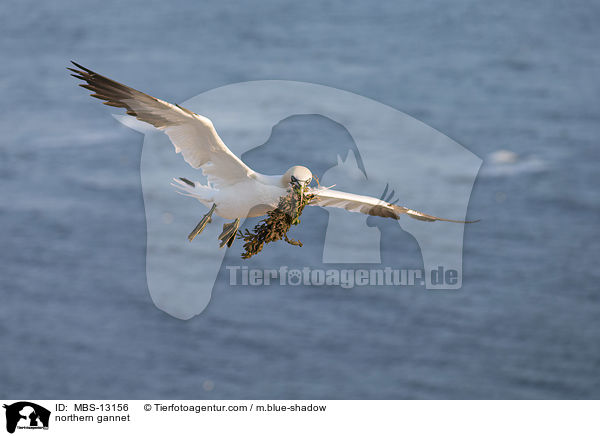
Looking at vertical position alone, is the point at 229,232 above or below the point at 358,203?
below

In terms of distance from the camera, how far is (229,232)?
4.28 meters

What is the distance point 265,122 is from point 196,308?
3.32 m

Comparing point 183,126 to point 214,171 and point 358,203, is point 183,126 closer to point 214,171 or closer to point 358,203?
point 214,171

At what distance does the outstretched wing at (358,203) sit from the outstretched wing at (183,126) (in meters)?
0.51

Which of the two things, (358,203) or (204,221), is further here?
(358,203)

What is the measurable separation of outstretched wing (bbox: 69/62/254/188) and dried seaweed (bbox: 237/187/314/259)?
0.39m

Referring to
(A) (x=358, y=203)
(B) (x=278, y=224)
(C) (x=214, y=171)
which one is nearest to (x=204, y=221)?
(C) (x=214, y=171)

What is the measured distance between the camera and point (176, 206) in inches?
421

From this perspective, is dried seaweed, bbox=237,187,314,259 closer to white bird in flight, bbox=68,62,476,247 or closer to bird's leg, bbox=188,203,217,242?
white bird in flight, bbox=68,62,476,247

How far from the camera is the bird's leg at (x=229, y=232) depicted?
4230 mm

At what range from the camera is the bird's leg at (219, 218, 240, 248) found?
4.23 metres

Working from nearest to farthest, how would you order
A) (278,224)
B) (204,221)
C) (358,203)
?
(278,224), (204,221), (358,203)

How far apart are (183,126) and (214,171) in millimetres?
380

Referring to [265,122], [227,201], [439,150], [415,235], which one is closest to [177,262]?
[265,122]
